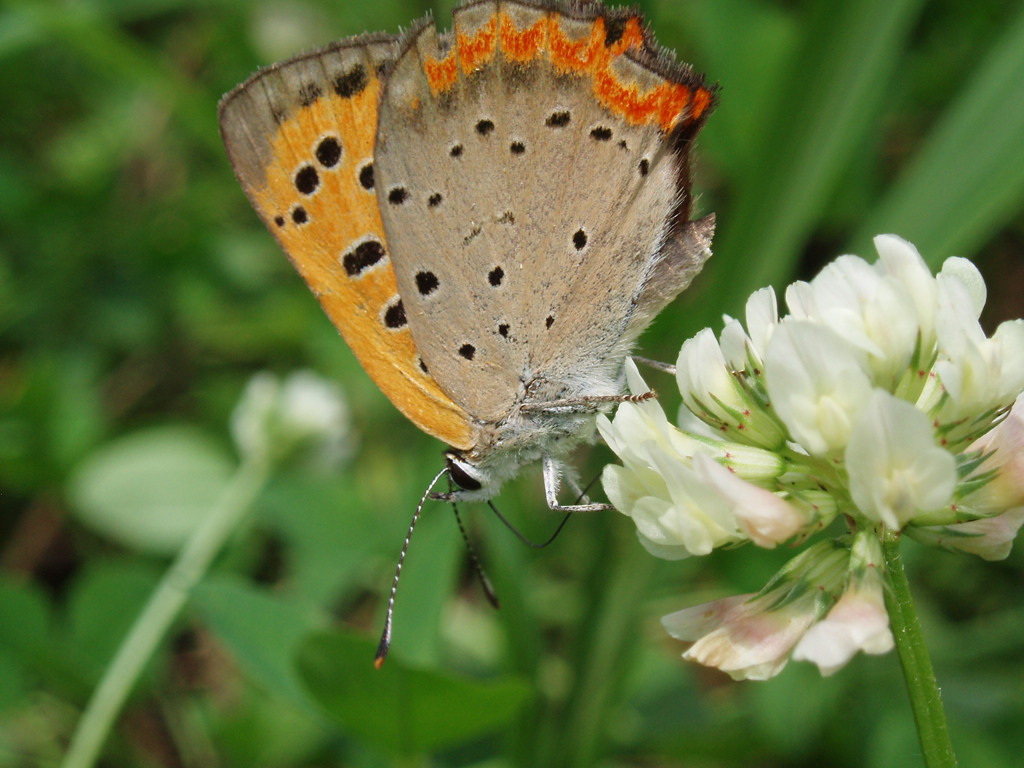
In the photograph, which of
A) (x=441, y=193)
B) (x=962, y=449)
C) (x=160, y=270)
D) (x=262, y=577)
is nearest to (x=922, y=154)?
(x=441, y=193)

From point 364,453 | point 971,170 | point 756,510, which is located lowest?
point 756,510

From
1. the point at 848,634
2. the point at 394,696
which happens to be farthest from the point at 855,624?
the point at 394,696

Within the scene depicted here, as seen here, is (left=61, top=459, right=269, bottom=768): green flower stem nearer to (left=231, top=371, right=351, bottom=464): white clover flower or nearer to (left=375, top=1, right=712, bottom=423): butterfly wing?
(left=231, top=371, right=351, bottom=464): white clover flower

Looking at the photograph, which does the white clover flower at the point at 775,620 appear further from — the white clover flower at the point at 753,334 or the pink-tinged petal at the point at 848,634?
the white clover flower at the point at 753,334

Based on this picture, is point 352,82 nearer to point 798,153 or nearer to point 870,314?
point 870,314

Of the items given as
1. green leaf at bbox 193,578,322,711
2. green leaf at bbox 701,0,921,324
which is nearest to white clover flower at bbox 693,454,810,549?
green leaf at bbox 193,578,322,711

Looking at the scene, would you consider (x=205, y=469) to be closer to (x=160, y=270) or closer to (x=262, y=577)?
(x=262, y=577)
